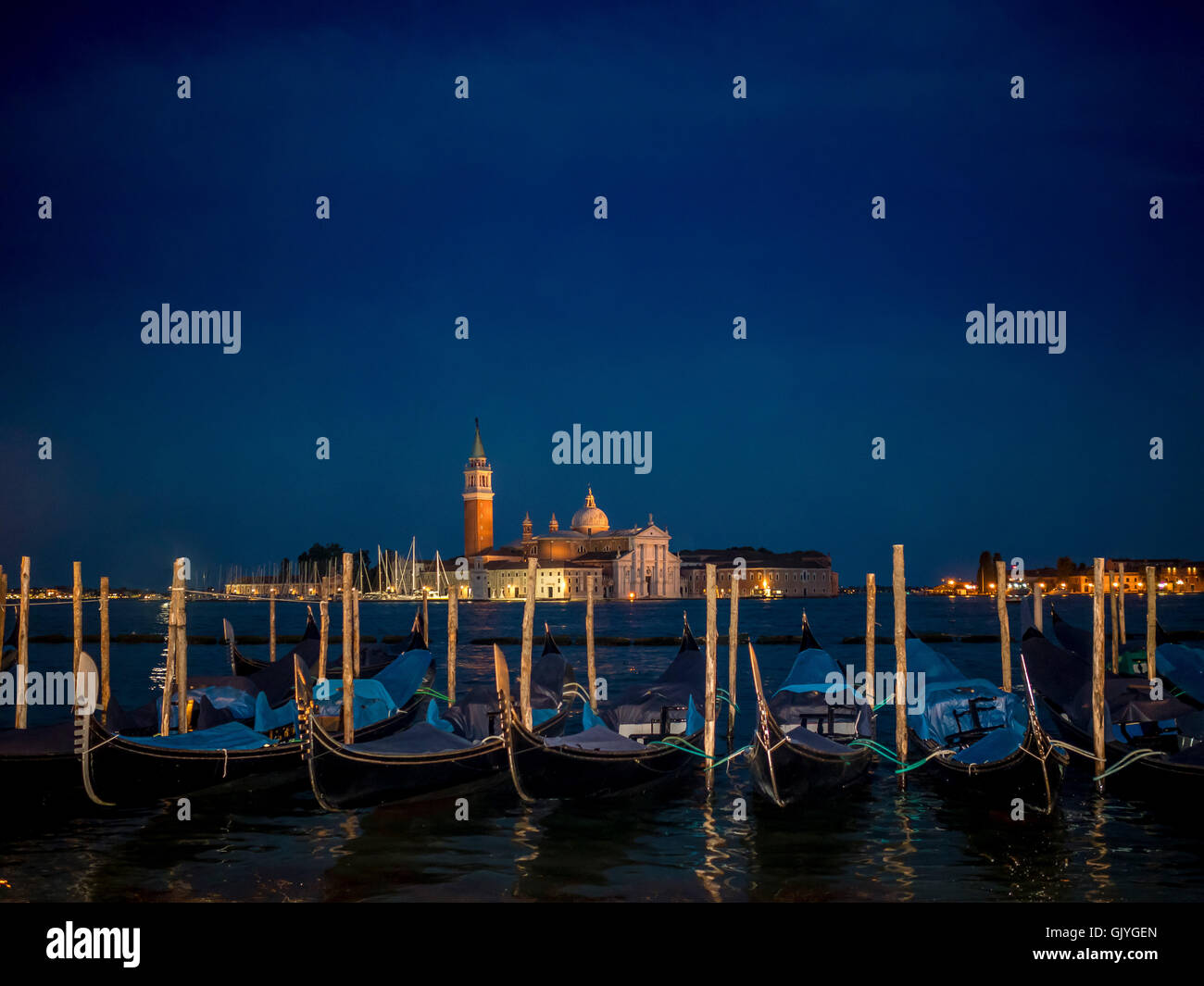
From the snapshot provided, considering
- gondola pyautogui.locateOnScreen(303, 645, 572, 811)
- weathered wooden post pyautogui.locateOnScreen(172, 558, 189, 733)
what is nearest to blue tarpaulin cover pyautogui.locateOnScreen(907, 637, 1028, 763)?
gondola pyautogui.locateOnScreen(303, 645, 572, 811)

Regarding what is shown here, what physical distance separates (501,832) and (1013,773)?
3.91m

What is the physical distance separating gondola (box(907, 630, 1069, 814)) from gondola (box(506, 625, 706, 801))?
2.13 m

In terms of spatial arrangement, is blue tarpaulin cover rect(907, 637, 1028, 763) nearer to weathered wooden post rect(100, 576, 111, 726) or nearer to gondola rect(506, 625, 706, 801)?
gondola rect(506, 625, 706, 801)

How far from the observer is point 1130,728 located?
40.7ft

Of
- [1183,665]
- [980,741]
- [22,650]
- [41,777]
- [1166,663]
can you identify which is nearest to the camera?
[41,777]

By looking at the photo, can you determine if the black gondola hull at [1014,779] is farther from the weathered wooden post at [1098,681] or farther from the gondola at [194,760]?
the gondola at [194,760]

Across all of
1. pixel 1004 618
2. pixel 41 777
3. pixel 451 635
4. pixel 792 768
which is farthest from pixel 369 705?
pixel 1004 618

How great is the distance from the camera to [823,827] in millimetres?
9734

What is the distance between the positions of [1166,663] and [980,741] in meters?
6.63

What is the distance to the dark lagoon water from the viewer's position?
7965 millimetres

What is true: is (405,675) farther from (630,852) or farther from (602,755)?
(630,852)

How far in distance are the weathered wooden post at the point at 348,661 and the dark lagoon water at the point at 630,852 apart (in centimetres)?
71
